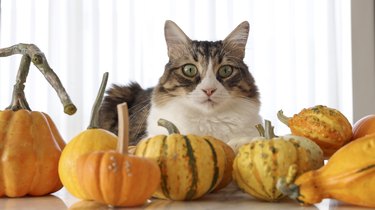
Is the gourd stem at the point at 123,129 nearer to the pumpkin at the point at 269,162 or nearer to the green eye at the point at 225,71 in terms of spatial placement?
the pumpkin at the point at 269,162

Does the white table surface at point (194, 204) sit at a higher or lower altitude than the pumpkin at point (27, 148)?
lower

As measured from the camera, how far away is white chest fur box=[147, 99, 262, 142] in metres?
1.66

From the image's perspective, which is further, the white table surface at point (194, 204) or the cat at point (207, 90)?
the cat at point (207, 90)

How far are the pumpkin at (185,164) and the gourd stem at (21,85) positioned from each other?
0.24m

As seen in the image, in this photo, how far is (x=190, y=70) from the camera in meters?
1.57

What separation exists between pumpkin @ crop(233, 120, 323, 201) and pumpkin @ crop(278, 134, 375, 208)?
0.13 ft

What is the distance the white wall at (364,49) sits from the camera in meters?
3.23

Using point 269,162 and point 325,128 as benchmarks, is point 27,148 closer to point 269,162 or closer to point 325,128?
point 269,162

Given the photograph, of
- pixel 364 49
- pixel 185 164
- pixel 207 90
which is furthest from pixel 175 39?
pixel 364 49

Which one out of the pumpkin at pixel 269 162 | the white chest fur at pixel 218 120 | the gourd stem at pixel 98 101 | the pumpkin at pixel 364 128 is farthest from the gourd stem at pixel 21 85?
the white chest fur at pixel 218 120

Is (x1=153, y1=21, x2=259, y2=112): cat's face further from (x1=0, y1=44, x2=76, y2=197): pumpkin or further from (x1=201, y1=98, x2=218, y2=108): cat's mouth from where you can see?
(x1=0, y1=44, x2=76, y2=197): pumpkin

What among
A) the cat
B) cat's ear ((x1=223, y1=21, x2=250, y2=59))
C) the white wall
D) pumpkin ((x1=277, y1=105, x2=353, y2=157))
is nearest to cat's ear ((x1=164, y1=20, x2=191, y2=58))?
the cat

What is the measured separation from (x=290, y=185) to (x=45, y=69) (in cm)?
39

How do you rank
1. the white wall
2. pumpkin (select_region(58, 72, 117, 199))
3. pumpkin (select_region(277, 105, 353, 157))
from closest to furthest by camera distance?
pumpkin (select_region(58, 72, 117, 199)) → pumpkin (select_region(277, 105, 353, 157)) → the white wall
